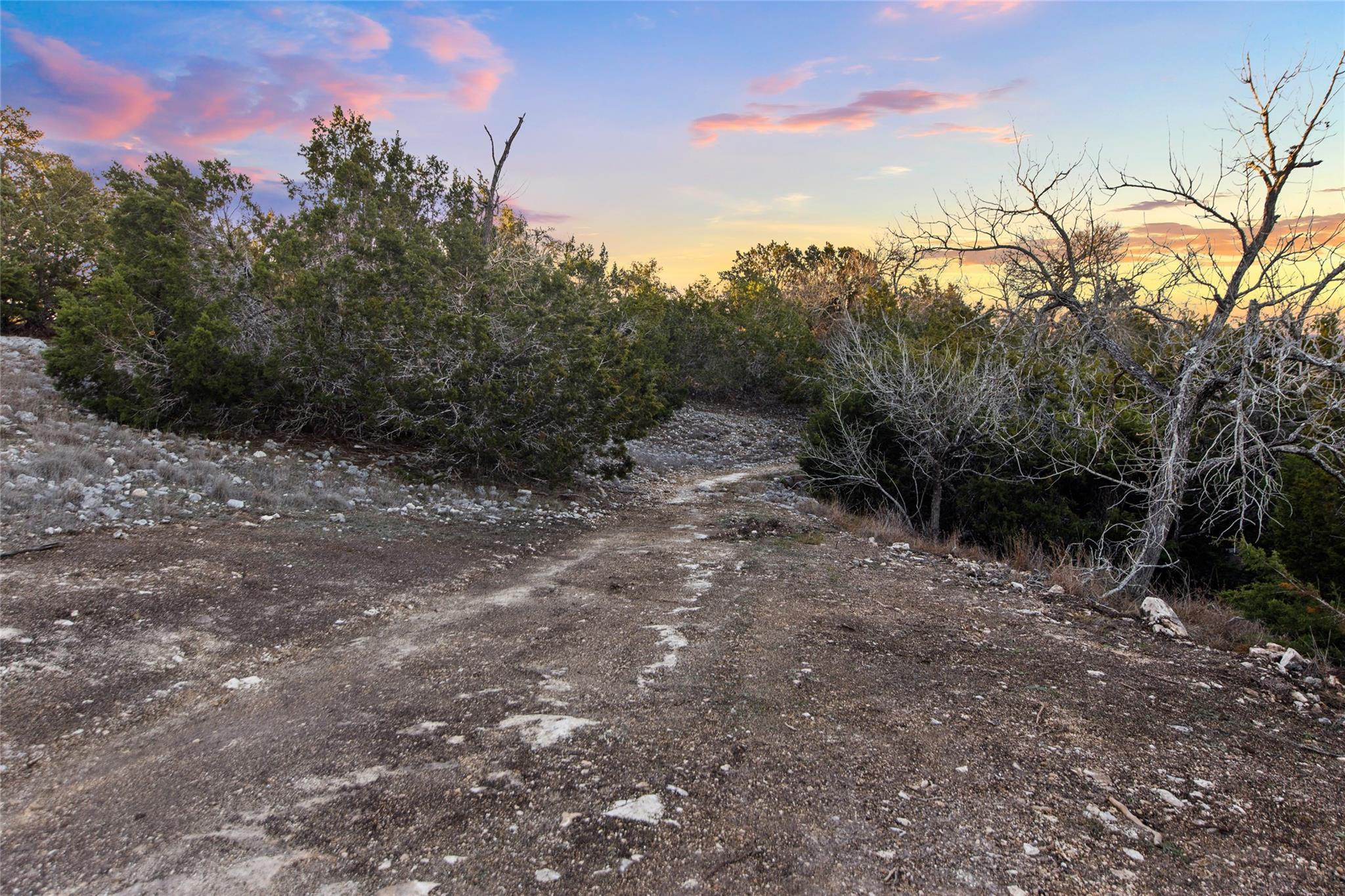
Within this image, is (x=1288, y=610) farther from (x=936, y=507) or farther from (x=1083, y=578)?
(x=936, y=507)

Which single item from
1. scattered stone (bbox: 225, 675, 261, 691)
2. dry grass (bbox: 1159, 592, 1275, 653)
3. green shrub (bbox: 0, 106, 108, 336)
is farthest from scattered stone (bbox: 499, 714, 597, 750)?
green shrub (bbox: 0, 106, 108, 336)

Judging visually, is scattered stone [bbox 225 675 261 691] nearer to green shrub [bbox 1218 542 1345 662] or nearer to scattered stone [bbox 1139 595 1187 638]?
scattered stone [bbox 1139 595 1187 638]

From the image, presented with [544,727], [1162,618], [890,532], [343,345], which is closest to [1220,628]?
[1162,618]

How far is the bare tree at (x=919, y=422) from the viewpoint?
11.1 meters

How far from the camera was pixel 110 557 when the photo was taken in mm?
5465

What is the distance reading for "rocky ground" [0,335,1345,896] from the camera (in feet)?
8.32

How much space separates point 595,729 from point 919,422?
9.59 metres

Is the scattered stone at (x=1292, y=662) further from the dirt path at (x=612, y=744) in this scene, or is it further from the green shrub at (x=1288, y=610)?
the green shrub at (x=1288, y=610)

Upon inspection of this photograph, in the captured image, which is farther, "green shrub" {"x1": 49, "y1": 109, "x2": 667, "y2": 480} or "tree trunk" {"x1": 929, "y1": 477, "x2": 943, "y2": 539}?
"tree trunk" {"x1": 929, "y1": 477, "x2": 943, "y2": 539}

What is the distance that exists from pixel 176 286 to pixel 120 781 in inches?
399

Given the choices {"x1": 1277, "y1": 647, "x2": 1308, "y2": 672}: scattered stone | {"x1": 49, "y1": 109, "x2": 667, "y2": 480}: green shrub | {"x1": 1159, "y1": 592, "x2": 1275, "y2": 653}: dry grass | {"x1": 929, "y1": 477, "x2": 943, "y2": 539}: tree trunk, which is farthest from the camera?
{"x1": 929, "y1": 477, "x2": 943, "y2": 539}: tree trunk

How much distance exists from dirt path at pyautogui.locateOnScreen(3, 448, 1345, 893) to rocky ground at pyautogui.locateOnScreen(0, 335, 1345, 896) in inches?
0.7

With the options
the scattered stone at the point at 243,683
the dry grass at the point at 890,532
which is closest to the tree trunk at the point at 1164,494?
the dry grass at the point at 890,532

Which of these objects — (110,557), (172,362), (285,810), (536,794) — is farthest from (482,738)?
(172,362)
